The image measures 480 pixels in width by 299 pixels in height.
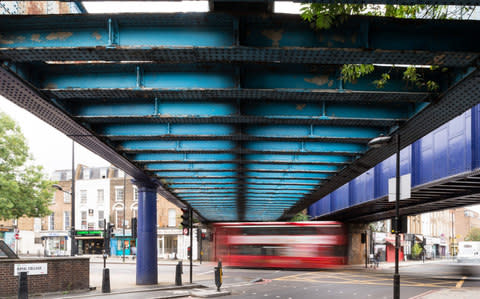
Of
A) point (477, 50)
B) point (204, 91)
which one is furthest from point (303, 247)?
point (477, 50)

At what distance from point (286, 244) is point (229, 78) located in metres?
26.5

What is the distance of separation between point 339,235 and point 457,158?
18.3 meters

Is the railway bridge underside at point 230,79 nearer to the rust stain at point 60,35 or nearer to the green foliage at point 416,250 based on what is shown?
the rust stain at point 60,35

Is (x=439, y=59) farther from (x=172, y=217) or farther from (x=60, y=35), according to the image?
(x=172, y=217)

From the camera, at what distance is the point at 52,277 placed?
1788 cm

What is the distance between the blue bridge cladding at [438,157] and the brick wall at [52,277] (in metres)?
14.2

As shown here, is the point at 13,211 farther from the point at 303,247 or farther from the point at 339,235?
the point at 339,235

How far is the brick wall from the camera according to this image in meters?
16.3

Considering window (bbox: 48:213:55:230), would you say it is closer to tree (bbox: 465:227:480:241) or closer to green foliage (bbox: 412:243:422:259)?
green foliage (bbox: 412:243:422:259)

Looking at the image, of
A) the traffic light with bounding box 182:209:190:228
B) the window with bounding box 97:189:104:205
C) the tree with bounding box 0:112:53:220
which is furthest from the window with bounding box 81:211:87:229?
the traffic light with bounding box 182:209:190:228

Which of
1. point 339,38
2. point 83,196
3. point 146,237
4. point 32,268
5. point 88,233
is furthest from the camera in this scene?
point 83,196

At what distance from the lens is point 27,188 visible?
35562 millimetres

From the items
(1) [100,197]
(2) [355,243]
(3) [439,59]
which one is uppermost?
(3) [439,59]

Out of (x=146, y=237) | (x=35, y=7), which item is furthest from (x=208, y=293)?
(x=35, y=7)
